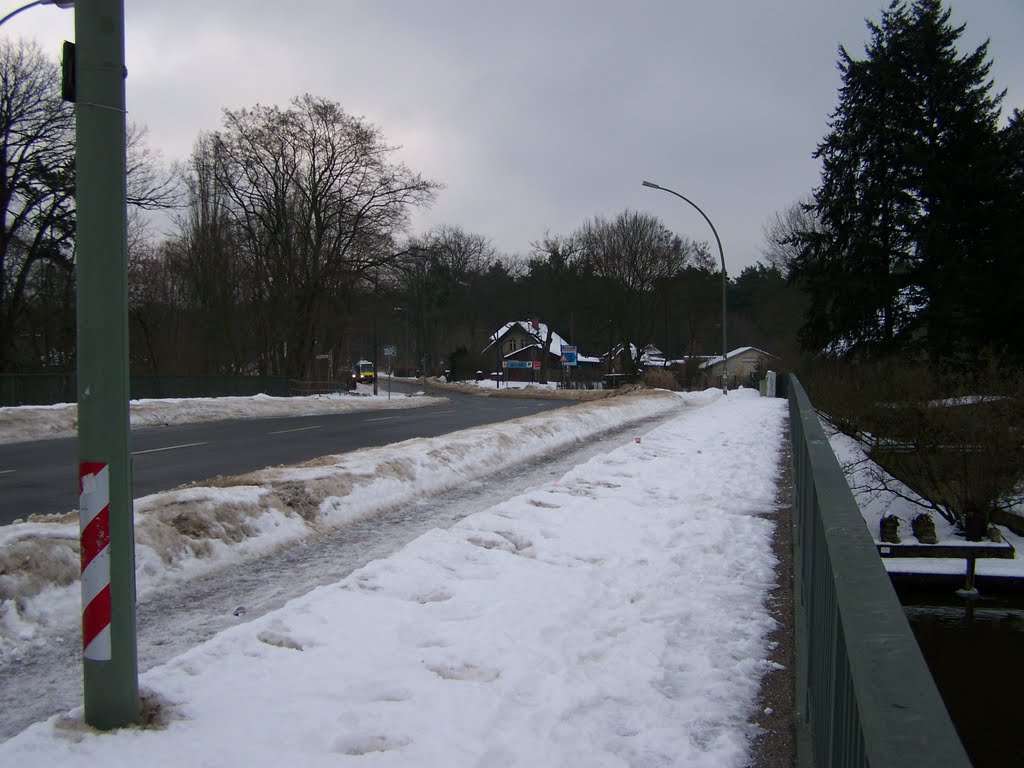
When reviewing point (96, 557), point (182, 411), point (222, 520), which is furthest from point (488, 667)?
point (182, 411)

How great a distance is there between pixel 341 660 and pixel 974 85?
42864mm

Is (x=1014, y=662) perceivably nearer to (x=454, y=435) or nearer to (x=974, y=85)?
(x=454, y=435)

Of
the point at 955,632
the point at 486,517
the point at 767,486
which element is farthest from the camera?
the point at 955,632

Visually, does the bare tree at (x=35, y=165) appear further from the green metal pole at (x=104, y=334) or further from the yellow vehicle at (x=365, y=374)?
the yellow vehicle at (x=365, y=374)

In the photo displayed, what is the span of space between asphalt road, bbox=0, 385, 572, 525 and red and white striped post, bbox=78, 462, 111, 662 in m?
→ 4.43

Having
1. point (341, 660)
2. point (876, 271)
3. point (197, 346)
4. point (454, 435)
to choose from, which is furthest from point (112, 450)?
point (197, 346)

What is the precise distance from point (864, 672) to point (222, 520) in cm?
674

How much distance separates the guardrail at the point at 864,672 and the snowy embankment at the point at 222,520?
4689 millimetres

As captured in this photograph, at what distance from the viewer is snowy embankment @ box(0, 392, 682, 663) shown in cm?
539

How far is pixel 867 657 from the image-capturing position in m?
1.60

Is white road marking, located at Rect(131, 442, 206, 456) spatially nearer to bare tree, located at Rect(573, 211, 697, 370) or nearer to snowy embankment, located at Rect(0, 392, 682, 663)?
snowy embankment, located at Rect(0, 392, 682, 663)

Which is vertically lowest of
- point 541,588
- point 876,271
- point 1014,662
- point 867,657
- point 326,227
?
point 1014,662

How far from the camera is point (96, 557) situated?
3.55 meters

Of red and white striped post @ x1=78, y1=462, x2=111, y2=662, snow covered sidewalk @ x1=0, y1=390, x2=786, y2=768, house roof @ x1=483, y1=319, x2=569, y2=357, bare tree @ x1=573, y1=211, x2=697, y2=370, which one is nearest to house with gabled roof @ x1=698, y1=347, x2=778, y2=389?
bare tree @ x1=573, y1=211, x2=697, y2=370
